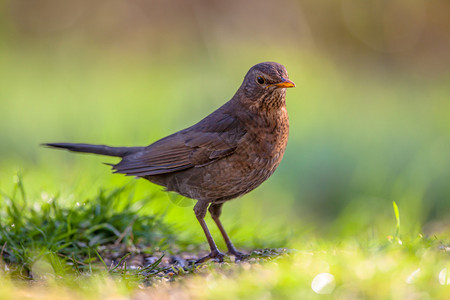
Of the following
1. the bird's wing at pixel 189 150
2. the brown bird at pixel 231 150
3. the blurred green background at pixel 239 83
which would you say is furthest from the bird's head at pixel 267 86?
the blurred green background at pixel 239 83

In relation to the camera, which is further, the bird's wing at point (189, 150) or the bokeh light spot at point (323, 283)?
the bird's wing at point (189, 150)

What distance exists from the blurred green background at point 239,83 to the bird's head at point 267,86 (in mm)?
1281

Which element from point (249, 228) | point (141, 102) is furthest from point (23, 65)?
point (249, 228)

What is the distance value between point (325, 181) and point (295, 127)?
175cm

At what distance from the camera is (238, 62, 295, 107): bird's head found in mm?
4152

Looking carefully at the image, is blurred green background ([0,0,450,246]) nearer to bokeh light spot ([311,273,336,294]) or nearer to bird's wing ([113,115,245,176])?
bird's wing ([113,115,245,176])

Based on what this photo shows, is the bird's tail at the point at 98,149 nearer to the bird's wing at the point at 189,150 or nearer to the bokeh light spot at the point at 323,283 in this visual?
the bird's wing at the point at 189,150

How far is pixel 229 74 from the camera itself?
36.1ft

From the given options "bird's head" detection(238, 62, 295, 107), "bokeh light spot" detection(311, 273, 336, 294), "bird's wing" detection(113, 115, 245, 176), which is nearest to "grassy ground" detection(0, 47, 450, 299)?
"bokeh light spot" detection(311, 273, 336, 294)

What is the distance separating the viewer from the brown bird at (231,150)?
13.4 feet

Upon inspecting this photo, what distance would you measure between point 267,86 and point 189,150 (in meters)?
0.77

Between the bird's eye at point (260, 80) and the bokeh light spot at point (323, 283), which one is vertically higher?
the bird's eye at point (260, 80)

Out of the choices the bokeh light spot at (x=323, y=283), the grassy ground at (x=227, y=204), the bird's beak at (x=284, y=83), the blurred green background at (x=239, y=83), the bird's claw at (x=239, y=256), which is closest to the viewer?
the bokeh light spot at (x=323, y=283)

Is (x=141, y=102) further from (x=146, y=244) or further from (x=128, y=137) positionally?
(x=146, y=244)
